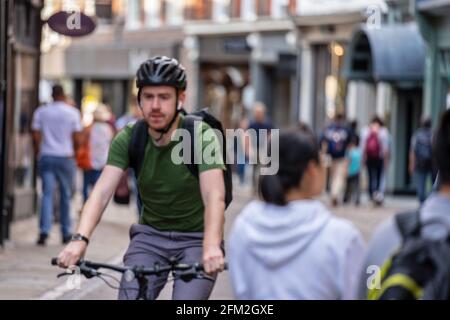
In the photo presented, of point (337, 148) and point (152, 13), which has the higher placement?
point (152, 13)

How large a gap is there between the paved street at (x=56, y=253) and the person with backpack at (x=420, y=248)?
736cm

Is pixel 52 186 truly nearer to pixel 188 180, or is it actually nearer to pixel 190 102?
pixel 188 180

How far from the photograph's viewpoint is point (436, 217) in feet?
15.4

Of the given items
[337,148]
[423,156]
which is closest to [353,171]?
[337,148]

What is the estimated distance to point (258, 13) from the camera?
1865 inches

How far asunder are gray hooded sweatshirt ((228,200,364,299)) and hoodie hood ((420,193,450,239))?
1.54 feet

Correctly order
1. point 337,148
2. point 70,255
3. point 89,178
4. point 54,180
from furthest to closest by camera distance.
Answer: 1. point 337,148
2. point 89,178
3. point 54,180
4. point 70,255

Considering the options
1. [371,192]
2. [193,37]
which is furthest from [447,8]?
[193,37]

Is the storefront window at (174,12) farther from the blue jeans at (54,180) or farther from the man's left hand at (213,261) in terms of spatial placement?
the man's left hand at (213,261)

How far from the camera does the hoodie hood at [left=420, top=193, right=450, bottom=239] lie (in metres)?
4.63

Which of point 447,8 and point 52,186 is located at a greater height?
point 447,8

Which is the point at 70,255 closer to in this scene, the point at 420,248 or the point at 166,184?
the point at 166,184

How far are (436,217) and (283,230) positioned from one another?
70 cm
